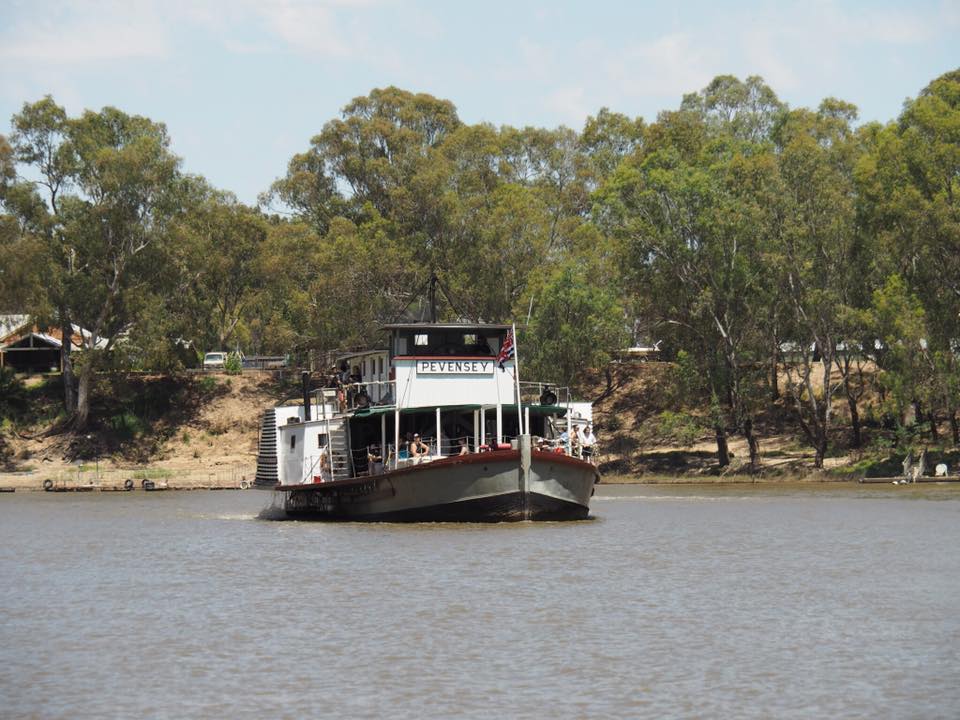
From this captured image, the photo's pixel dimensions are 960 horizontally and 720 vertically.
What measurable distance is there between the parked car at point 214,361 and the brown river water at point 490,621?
5351cm

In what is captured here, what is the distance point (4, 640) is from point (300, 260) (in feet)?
234

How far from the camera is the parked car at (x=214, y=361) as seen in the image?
10250 cm

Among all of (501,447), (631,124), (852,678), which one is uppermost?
(631,124)

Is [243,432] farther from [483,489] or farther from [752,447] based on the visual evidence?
[483,489]

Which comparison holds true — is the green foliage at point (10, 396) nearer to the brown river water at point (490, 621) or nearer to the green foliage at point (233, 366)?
the green foliage at point (233, 366)

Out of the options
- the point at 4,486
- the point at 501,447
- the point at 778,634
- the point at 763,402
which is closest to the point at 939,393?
the point at 763,402

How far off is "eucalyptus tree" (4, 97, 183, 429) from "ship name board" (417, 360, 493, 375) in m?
44.7

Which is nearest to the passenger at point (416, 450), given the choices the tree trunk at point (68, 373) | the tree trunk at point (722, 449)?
the tree trunk at point (722, 449)

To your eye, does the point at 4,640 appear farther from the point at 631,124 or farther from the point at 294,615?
the point at 631,124

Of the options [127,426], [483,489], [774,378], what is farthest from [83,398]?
[483,489]

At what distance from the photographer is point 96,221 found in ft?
288

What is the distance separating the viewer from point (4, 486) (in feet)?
274

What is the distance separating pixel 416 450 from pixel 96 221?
47.6 m

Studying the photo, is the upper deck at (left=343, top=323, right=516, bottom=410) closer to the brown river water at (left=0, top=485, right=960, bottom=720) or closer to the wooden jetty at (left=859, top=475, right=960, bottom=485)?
the brown river water at (left=0, top=485, right=960, bottom=720)
